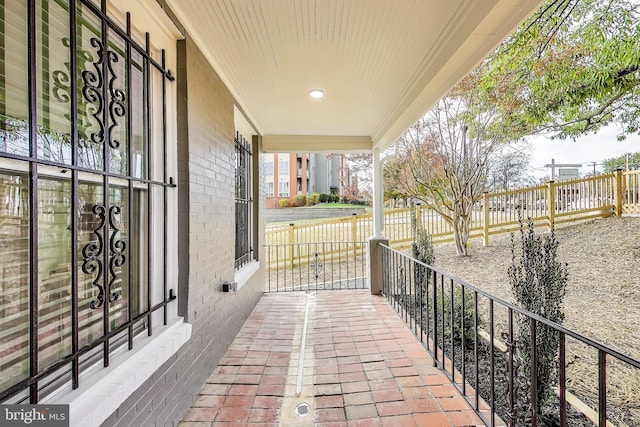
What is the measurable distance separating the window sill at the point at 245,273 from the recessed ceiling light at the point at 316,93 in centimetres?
205

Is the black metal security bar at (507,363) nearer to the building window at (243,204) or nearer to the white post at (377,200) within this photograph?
the white post at (377,200)

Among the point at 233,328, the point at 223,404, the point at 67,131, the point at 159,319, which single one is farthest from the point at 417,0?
the point at 233,328

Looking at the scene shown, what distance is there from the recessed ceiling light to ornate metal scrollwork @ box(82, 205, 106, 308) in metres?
2.25

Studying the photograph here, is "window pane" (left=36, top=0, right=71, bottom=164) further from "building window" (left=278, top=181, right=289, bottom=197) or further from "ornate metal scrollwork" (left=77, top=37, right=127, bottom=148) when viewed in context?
"building window" (left=278, top=181, right=289, bottom=197)

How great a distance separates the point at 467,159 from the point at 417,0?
497cm

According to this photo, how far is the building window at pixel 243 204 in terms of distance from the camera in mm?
3463

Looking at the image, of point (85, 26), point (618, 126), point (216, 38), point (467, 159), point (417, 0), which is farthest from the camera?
point (467, 159)

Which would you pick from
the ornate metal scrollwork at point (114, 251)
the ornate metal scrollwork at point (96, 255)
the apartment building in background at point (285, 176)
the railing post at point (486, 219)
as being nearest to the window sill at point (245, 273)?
the ornate metal scrollwork at point (114, 251)

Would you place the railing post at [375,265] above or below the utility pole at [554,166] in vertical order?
below

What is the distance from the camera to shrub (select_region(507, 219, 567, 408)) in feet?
6.00

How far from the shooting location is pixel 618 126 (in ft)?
14.5

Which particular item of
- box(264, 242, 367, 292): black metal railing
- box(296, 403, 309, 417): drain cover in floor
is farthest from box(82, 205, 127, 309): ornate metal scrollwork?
box(264, 242, 367, 292): black metal railing

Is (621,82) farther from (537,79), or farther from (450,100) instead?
(450,100)

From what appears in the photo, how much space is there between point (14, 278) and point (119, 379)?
1.92 feet
